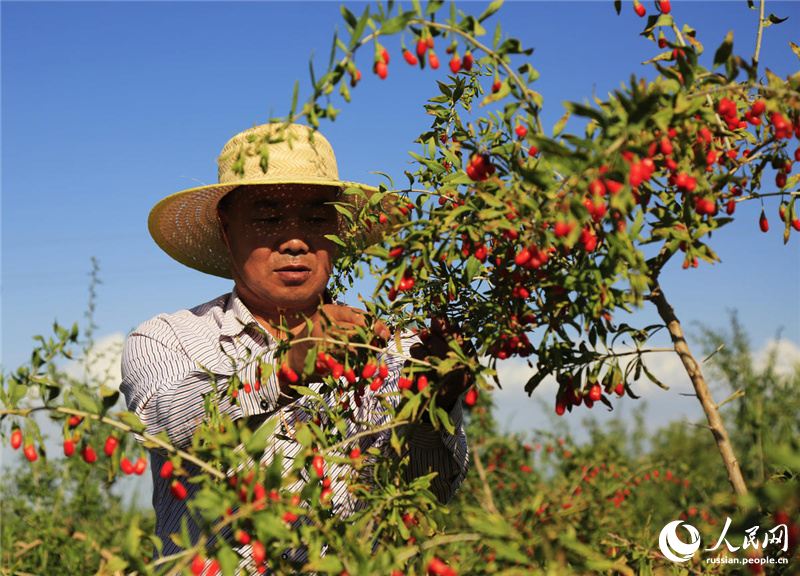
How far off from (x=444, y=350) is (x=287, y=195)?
5.41ft

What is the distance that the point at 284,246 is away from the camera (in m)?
2.95

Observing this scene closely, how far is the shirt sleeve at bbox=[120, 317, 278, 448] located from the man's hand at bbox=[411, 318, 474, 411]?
50 cm

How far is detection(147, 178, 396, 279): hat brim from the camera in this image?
337cm

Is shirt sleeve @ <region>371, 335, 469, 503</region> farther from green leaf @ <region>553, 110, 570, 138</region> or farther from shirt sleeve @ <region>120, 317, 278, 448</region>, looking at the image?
green leaf @ <region>553, 110, 570, 138</region>

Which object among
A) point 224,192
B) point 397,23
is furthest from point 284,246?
point 397,23

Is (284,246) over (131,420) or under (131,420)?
over

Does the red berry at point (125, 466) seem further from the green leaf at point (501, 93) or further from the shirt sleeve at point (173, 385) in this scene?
the green leaf at point (501, 93)

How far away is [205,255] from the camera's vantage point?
158 inches

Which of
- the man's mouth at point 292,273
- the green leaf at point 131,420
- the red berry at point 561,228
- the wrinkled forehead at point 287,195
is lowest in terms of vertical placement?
the green leaf at point 131,420

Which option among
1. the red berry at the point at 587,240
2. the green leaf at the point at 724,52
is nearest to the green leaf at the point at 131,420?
the red berry at the point at 587,240

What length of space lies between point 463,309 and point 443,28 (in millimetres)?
739

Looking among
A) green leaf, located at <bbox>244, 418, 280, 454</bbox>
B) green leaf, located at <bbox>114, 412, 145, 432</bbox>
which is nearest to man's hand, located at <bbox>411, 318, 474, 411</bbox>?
green leaf, located at <bbox>244, 418, 280, 454</bbox>

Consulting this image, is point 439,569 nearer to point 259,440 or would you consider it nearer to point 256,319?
point 259,440

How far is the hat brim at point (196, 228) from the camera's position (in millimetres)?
3367
